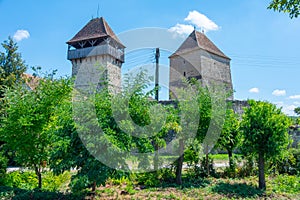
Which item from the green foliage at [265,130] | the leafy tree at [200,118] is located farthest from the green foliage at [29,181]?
the green foliage at [265,130]

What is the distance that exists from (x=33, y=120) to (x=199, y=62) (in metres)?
20.1

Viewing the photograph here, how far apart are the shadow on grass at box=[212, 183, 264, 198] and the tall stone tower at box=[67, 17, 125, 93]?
1782 centimetres

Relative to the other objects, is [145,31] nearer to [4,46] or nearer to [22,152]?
[22,152]

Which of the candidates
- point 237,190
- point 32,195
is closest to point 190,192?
point 237,190

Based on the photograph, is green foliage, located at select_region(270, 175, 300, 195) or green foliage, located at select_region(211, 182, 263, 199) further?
green foliage, located at select_region(270, 175, 300, 195)

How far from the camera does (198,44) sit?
24016 mm

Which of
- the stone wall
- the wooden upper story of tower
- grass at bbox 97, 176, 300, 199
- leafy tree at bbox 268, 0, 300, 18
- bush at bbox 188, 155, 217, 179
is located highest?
the wooden upper story of tower

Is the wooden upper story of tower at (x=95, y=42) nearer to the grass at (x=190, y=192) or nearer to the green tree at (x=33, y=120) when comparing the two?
the green tree at (x=33, y=120)

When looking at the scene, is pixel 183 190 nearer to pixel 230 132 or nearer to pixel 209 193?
pixel 209 193

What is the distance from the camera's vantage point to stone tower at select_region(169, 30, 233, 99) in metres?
24.0

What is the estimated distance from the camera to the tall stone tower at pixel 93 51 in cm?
2356

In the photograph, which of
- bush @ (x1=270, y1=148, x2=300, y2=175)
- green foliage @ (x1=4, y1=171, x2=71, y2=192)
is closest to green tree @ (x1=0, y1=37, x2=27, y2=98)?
green foliage @ (x1=4, y1=171, x2=71, y2=192)

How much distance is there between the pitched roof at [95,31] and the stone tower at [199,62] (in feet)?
22.7

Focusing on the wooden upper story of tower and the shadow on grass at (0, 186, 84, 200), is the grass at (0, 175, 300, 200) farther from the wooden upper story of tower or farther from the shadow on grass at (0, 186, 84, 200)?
the wooden upper story of tower
